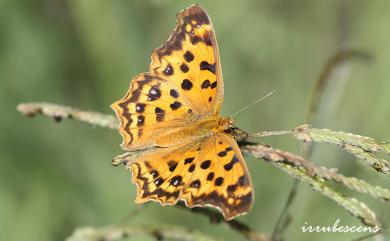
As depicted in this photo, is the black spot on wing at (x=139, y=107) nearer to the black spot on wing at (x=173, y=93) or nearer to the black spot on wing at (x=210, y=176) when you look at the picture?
the black spot on wing at (x=173, y=93)

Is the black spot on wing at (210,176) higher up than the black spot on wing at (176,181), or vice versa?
the black spot on wing at (210,176)

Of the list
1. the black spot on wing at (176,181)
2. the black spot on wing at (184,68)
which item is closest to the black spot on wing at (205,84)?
the black spot on wing at (184,68)

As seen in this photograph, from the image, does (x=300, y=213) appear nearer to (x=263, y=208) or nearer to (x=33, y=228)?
(x=263, y=208)

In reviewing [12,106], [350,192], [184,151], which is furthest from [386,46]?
[12,106]

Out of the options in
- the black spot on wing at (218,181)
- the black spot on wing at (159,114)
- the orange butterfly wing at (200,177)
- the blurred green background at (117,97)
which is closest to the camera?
the orange butterfly wing at (200,177)

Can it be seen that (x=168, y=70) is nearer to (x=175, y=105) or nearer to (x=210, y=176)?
(x=175, y=105)
